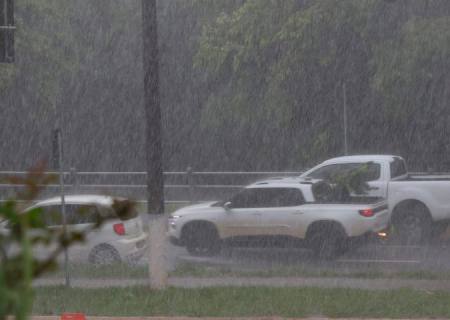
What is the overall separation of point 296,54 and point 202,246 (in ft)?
27.9

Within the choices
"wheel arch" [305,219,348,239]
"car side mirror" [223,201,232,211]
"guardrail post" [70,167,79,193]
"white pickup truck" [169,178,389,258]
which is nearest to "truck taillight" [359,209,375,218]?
"white pickup truck" [169,178,389,258]

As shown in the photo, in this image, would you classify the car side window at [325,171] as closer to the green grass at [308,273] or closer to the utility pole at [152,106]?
the green grass at [308,273]

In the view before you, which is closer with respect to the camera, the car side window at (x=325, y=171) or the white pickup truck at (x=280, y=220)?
the white pickup truck at (x=280, y=220)

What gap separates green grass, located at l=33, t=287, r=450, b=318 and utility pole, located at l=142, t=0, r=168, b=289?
0.36 metres

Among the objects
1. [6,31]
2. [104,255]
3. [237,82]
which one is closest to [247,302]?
[6,31]

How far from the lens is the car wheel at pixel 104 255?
14.2 metres

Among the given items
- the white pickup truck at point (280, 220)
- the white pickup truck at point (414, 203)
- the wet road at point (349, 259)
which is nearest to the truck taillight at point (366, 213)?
the white pickup truck at point (280, 220)

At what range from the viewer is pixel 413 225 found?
1706 centimetres

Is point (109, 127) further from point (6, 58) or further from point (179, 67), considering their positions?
point (6, 58)

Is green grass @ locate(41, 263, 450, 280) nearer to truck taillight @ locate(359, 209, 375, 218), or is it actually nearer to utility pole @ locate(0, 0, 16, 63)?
truck taillight @ locate(359, 209, 375, 218)

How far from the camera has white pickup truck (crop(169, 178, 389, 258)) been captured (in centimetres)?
1492

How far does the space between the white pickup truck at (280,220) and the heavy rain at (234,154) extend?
0.10 ft

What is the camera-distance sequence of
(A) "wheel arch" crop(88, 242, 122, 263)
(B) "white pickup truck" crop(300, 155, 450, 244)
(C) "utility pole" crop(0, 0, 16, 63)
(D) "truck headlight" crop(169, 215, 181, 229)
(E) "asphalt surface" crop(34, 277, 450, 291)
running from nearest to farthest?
(C) "utility pole" crop(0, 0, 16, 63), (E) "asphalt surface" crop(34, 277, 450, 291), (A) "wheel arch" crop(88, 242, 122, 263), (D) "truck headlight" crop(169, 215, 181, 229), (B) "white pickup truck" crop(300, 155, 450, 244)

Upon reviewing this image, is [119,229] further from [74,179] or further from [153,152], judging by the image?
[74,179]
